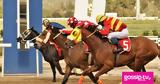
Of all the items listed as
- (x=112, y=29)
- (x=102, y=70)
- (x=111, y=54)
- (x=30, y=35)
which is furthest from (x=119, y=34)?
(x=30, y=35)

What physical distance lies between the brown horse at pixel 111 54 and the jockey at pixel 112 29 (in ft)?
0.44

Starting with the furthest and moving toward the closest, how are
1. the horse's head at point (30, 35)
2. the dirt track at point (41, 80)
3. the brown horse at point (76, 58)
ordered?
the dirt track at point (41, 80), the horse's head at point (30, 35), the brown horse at point (76, 58)

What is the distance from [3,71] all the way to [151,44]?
4225 millimetres

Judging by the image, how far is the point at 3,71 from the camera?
41.3 ft

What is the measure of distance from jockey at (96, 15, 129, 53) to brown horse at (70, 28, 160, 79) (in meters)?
0.13

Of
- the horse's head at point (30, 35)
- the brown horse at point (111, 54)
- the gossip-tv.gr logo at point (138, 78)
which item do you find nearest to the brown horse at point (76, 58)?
the brown horse at point (111, 54)

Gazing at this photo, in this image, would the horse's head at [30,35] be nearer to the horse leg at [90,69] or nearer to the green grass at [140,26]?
the horse leg at [90,69]

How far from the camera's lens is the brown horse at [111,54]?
29.7 feet

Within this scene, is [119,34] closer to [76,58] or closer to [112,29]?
[112,29]

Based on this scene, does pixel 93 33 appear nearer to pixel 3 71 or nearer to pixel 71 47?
pixel 71 47

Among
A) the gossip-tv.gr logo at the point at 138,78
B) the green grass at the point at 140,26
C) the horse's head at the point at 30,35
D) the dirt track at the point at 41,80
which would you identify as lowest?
the dirt track at the point at 41,80

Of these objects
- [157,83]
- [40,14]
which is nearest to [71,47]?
[157,83]

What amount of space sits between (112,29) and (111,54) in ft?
1.71

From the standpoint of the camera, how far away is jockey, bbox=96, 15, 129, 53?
9195 mm
